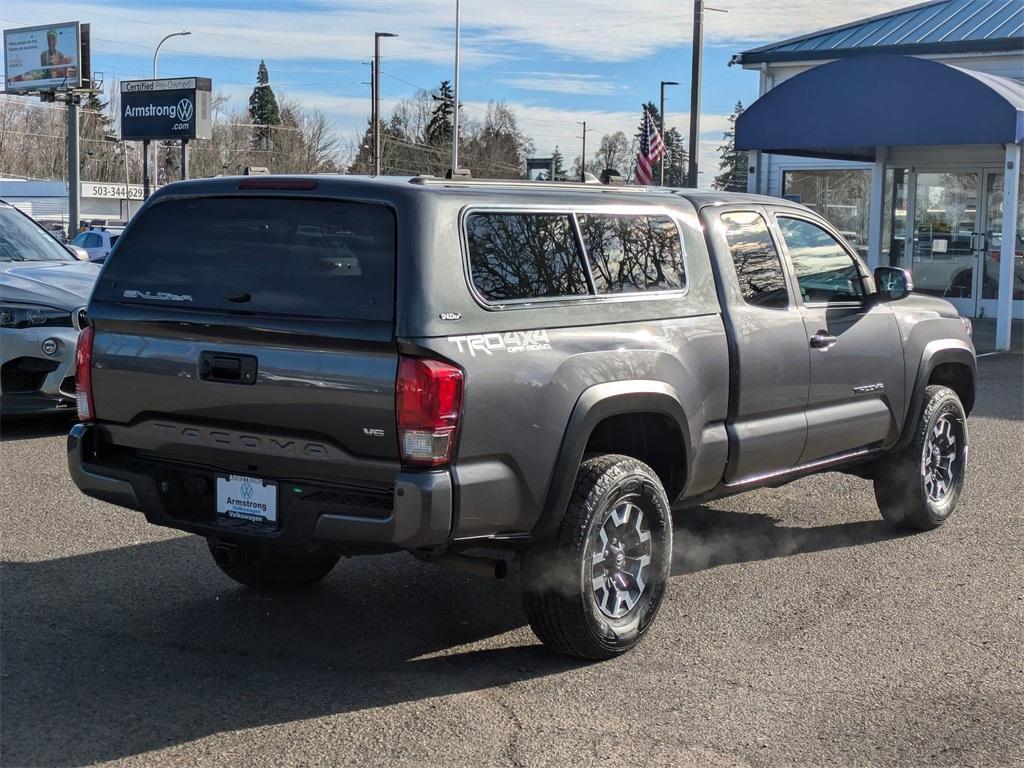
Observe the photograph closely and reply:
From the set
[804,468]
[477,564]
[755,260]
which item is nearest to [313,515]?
[477,564]

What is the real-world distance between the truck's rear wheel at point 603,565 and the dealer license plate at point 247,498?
102cm

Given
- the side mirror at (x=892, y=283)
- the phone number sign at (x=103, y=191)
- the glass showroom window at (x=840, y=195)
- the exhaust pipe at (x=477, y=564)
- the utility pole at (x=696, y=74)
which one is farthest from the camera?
the phone number sign at (x=103, y=191)

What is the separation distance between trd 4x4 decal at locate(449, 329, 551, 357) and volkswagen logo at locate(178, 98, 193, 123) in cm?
3123

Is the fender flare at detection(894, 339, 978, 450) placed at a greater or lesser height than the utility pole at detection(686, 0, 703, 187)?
lesser

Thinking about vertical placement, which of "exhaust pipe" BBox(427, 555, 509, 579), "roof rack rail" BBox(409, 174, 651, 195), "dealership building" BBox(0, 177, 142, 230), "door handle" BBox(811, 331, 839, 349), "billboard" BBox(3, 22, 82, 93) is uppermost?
"billboard" BBox(3, 22, 82, 93)

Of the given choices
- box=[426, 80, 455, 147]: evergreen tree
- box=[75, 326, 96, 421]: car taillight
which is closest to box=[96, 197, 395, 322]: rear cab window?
box=[75, 326, 96, 421]: car taillight

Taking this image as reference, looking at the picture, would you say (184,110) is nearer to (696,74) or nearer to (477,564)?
(696,74)

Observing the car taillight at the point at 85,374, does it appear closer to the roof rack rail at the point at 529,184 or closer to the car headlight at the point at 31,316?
the roof rack rail at the point at 529,184

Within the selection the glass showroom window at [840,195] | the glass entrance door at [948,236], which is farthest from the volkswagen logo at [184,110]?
the glass entrance door at [948,236]

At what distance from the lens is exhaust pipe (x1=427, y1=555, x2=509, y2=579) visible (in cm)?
465

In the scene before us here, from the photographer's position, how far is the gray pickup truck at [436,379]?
13.9 feet

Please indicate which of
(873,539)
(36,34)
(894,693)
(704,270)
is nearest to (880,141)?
(873,539)

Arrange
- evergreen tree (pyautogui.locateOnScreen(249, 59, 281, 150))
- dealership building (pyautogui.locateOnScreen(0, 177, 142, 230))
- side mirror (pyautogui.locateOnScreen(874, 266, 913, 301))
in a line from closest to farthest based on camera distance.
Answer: side mirror (pyautogui.locateOnScreen(874, 266, 913, 301)) → dealership building (pyautogui.locateOnScreen(0, 177, 142, 230)) → evergreen tree (pyautogui.locateOnScreen(249, 59, 281, 150))

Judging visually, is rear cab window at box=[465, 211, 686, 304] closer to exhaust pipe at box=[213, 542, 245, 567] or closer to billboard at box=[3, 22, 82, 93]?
exhaust pipe at box=[213, 542, 245, 567]
